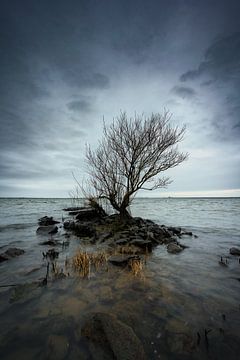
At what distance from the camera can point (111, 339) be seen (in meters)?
2.80

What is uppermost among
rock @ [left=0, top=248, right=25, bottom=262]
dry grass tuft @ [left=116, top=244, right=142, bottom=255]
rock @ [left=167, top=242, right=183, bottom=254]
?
rock @ [left=0, top=248, right=25, bottom=262]

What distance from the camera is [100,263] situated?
6.50m

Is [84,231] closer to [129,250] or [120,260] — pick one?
[129,250]

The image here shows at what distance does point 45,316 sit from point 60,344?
2.71ft

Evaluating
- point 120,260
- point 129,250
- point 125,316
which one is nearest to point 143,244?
point 129,250

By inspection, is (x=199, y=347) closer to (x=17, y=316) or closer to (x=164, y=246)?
(x=17, y=316)

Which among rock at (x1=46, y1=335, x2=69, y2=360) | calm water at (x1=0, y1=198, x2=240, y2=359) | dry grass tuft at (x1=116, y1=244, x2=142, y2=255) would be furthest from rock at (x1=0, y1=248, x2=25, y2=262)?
rock at (x1=46, y1=335, x2=69, y2=360)

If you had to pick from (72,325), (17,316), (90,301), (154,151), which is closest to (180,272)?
(90,301)

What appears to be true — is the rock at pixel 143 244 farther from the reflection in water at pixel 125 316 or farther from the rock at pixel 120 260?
the reflection in water at pixel 125 316

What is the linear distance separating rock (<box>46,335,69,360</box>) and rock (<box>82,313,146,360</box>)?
0.32 meters

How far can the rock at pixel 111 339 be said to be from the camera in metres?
2.62

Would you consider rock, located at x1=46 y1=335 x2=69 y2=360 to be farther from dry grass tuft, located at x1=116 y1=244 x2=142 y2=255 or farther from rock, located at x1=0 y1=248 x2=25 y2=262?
rock, located at x1=0 y1=248 x2=25 y2=262

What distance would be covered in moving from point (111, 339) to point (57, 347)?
0.83 metres

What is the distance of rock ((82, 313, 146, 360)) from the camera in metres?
2.62
